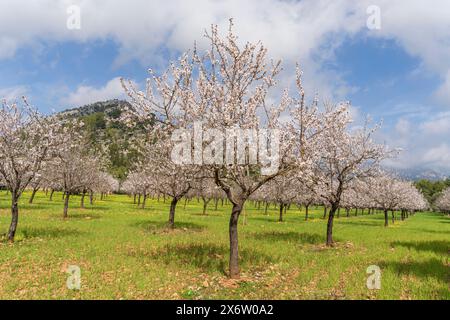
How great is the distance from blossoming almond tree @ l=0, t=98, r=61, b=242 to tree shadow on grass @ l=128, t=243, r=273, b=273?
9701 millimetres

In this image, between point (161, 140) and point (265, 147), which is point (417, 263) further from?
point (161, 140)

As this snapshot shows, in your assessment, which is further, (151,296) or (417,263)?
(417,263)

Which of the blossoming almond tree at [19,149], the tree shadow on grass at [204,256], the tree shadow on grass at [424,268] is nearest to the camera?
the tree shadow on grass at [424,268]

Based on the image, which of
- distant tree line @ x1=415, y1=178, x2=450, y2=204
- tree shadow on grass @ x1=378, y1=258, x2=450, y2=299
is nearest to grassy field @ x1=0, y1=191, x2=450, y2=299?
tree shadow on grass @ x1=378, y1=258, x2=450, y2=299

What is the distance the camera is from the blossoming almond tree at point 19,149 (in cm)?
2295

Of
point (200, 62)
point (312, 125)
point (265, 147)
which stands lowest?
point (265, 147)

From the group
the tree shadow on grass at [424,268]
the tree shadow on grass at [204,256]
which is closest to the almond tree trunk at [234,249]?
the tree shadow on grass at [204,256]

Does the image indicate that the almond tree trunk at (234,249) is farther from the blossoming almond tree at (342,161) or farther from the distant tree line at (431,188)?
the distant tree line at (431,188)

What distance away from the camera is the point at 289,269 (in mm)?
18094

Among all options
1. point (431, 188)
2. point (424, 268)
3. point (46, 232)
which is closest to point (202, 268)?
point (424, 268)

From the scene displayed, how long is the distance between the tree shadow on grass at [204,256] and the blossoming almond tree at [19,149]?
382 inches

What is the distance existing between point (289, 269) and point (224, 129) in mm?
8340
